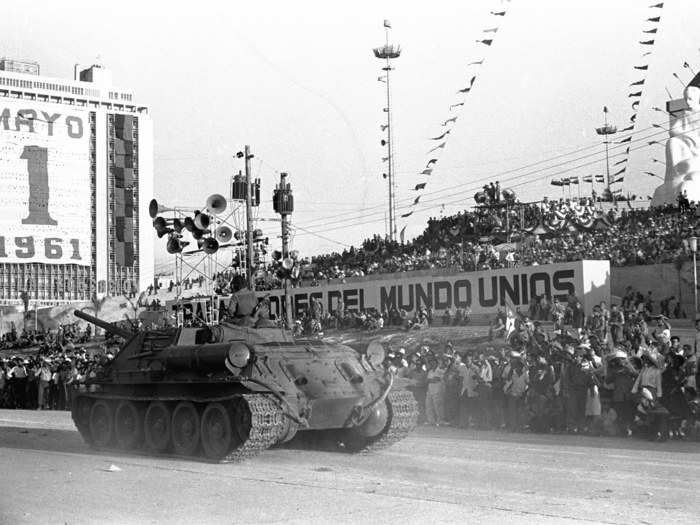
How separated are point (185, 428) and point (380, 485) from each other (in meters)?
4.72

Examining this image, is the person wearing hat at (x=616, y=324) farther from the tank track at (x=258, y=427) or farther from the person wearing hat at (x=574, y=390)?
the tank track at (x=258, y=427)

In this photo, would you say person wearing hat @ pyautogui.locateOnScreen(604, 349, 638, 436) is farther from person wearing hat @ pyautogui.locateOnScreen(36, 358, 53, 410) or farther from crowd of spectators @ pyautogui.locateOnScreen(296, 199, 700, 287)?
person wearing hat @ pyautogui.locateOnScreen(36, 358, 53, 410)

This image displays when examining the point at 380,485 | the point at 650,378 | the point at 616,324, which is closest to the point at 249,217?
the point at 616,324

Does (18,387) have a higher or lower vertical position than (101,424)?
lower

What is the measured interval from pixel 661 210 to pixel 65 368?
23110 mm

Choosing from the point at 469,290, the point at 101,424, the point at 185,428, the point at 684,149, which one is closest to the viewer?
the point at 185,428

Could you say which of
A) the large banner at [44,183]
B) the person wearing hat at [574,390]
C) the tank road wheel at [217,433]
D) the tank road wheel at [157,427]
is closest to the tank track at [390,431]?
the tank road wheel at [217,433]

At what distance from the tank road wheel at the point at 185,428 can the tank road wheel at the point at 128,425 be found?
3.95 feet

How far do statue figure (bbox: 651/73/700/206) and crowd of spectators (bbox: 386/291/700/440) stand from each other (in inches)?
1397

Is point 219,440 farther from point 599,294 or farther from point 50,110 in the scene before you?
point 50,110

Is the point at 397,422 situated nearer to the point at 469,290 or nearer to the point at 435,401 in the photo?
the point at 435,401

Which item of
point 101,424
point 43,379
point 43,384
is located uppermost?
point 101,424

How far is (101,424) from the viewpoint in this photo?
58.9 feet

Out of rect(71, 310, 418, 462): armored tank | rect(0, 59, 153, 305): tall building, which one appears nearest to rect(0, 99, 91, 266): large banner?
rect(0, 59, 153, 305): tall building
